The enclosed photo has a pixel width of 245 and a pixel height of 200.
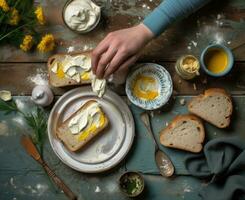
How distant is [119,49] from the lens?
133 cm

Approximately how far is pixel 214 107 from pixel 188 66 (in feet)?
0.53

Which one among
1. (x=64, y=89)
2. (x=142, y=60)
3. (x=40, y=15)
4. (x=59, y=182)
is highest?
(x=40, y=15)

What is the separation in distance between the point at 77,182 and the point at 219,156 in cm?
47

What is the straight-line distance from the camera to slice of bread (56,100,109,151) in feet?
4.69

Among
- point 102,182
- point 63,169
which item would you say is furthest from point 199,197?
point 63,169

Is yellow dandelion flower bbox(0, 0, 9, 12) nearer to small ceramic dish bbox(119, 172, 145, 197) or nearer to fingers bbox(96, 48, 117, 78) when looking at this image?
fingers bbox(96, 48, 117, 78)

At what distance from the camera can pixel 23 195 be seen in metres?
1.47

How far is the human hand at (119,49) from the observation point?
132cm

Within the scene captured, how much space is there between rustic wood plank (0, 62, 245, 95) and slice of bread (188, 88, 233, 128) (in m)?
0.04

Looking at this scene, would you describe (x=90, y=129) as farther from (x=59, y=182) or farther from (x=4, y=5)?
(x=4, y=5)

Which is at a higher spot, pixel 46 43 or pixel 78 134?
Result: pixel 46 43

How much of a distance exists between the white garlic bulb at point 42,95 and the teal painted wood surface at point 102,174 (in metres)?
0.07

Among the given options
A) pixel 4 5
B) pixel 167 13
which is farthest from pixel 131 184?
pixel 4 5

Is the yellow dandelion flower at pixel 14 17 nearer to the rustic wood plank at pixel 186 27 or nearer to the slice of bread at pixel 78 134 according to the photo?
the rustic wood plank at pixel 186 27
